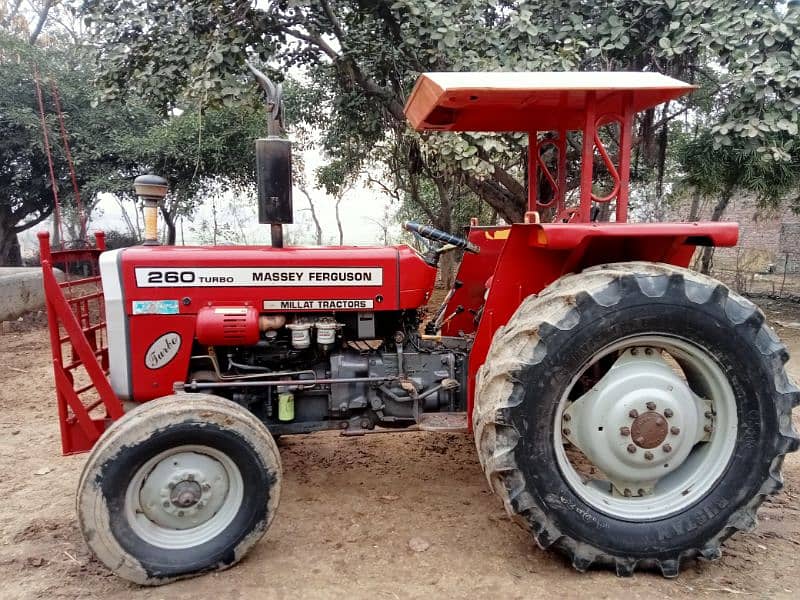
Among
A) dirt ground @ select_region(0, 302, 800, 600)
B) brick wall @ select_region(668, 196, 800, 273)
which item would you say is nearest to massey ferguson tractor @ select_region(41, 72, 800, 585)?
dirt ground @ select_region(0, 302, 800, 600)

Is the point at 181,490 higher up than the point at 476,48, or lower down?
lower down

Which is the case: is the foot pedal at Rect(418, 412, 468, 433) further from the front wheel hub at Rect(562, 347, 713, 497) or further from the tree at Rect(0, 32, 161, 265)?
the tree at Rect(0, 32, 161, 265)

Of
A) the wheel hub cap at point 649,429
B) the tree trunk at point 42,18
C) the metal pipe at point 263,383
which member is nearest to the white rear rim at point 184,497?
the metal pipe at point 263,383

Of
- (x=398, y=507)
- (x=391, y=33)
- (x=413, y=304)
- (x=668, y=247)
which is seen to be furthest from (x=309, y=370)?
(x=391, y=33)

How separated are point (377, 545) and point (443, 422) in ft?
2.19

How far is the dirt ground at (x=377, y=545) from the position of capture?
2.33m

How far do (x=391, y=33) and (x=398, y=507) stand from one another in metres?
5.11

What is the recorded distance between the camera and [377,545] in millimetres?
2674

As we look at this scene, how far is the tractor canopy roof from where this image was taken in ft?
7.90

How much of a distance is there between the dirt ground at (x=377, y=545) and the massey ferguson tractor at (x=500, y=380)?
0.13m

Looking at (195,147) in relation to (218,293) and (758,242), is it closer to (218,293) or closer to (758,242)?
(218,293)

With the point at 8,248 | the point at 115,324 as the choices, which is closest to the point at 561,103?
the point at 115,324

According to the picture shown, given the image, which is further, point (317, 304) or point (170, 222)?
point (170, 222)

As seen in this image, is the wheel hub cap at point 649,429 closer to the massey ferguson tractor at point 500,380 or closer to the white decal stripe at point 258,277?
the massey ferguson tractor at point 500,380
